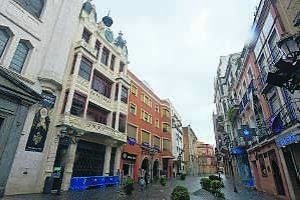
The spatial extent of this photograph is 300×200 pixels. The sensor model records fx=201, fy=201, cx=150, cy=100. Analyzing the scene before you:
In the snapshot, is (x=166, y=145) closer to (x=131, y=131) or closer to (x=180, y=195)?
(x=131, y=131)

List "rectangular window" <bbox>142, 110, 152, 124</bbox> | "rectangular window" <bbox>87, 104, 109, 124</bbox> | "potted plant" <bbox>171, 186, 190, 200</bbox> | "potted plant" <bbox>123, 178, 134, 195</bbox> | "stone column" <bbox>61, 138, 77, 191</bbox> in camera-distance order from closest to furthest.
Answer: "potted plant" <bbox>171, 186, 190, 200</bbox> < "potted plant" <bbox>123, 178, 134, 195</bbox> < "stone column" <bbox>61, 138, 77, 191</bbox> < "rectangular window" <bbox>87, 104, 109, 124</bbox> < "rectangular window" <bbox>142, 110, 152, 124</bbox>

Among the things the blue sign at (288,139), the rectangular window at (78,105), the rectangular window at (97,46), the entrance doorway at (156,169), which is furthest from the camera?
the entrance doorway at (156,169)

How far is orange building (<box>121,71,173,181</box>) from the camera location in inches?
1006

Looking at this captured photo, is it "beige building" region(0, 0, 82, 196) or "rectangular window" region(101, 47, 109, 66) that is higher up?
"rectangular window" region(101, 47, 109, 66)

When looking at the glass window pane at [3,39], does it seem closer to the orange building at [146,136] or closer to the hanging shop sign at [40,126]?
the hanging shop sign at [40,126]

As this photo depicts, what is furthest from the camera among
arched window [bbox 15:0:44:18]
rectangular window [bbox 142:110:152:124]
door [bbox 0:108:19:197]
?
rectangular window [bbox 142:110:152:124]

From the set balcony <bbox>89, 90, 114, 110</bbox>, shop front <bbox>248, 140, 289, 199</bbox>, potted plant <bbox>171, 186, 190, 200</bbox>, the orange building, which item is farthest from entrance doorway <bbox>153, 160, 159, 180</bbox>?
potted plant <bbox>171, 186, 190, 200</bbox>

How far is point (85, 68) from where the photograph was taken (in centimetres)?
1861

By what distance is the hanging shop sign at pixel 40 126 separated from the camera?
13294 millimetres

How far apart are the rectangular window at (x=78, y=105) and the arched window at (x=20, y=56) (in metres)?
4.42

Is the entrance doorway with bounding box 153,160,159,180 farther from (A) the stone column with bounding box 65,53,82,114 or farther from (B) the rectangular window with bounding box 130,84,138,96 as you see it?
(A) the stone column with bounding box 65,53,82,114

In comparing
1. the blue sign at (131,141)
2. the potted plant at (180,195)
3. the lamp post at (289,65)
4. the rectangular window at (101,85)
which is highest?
the rectangular window at (101,85)

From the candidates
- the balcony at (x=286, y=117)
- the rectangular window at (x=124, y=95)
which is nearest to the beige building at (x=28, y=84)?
the rectangular window at (x=124, y=95)

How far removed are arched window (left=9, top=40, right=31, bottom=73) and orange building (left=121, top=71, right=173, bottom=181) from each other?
1406cm
